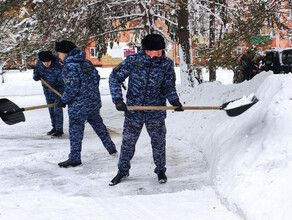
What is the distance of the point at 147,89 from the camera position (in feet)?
14.3

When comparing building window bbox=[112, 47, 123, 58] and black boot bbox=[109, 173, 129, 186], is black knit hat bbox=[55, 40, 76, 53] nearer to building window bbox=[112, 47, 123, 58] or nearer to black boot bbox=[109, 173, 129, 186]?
black boot bbox=[109, 173, 129, 186]

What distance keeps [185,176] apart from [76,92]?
1.85m

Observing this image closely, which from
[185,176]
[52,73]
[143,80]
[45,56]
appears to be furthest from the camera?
[52,73]

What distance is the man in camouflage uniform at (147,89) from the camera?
169 inches

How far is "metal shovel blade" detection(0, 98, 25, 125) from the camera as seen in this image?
4.85 m

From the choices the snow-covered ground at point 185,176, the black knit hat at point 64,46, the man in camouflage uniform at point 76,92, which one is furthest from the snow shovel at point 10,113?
the black knit hat at point 64,46

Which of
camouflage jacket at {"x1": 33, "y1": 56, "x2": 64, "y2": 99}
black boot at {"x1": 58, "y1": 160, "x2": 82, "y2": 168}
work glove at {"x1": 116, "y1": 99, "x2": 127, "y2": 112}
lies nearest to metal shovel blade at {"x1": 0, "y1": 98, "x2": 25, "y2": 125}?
black boot at {"x1": 58, "y1": 160, "x2": 82, "y2": 168}

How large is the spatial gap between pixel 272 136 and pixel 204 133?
9.29ft

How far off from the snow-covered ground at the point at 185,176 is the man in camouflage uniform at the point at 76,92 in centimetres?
39

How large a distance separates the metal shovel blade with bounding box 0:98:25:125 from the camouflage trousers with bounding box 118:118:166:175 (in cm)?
146

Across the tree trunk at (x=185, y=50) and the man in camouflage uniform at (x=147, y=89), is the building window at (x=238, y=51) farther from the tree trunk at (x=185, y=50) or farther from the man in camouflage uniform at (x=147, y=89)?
the man in camouflage uniform at (x=147, y=89)

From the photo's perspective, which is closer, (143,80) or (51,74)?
(143,80)

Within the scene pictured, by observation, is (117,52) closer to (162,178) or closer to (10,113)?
(10,113)

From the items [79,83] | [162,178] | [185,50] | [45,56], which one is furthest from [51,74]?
[185,50]
